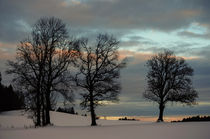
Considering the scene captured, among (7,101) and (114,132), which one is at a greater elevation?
(7,101)

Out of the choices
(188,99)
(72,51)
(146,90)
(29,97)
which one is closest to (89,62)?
(72,51)

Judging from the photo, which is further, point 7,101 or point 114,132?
point 7,101

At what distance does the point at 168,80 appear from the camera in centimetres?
5016

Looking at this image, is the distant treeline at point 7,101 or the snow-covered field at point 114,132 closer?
the snow-covered field at point 114,132

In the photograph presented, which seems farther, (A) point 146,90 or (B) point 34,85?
(A) point 146,90

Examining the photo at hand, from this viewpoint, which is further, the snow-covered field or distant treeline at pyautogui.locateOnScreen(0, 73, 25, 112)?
distant treeline at pyautogui.locateOnScreen(0, 73, 25, 112)

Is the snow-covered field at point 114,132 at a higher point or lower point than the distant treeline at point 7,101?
lower

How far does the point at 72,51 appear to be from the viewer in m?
37.3

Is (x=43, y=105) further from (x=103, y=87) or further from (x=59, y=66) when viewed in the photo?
(x=103, y=87)

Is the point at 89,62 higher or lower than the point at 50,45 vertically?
lower

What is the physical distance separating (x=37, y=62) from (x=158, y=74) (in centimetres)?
2467

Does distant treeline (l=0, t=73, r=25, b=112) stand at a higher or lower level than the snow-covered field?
higher

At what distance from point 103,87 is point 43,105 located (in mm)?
8670

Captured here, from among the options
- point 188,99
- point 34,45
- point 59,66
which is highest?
point 34,45
